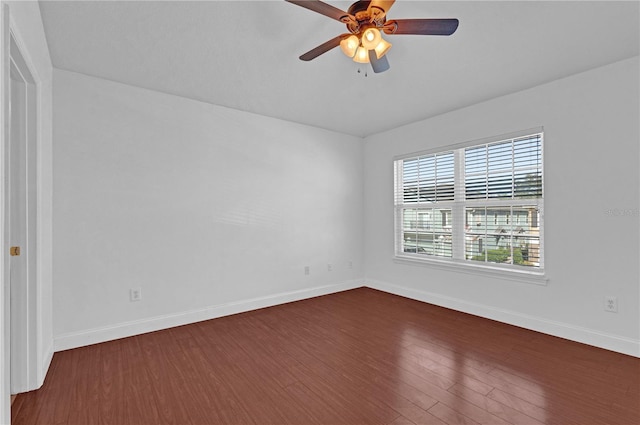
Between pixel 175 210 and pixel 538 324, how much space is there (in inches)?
161

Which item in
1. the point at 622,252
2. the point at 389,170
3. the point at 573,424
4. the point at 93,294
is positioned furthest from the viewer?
the point at 389,170

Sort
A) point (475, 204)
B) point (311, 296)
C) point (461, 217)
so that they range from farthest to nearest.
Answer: point (311, 296), point (461, 217), point (475, 204)

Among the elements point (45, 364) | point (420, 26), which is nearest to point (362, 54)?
point (420, 26)

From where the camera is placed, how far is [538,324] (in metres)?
3.28

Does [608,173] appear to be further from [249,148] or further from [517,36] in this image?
[249,148]

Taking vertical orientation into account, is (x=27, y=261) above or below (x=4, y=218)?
below

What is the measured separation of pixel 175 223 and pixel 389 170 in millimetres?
3188

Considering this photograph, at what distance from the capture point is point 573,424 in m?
1.85

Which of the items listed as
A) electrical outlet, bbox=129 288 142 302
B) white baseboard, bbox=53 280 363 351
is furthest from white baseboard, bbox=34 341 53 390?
electrical outlet, bbox=129 288 142 302

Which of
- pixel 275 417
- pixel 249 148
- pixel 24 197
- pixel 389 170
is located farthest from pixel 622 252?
pixel 24 197

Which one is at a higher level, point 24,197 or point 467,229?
point 24,197

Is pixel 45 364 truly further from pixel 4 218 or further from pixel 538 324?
pixel 538 324

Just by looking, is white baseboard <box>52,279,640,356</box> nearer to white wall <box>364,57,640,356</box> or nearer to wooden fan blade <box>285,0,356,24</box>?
white wall <box>364,57,640,356</box>

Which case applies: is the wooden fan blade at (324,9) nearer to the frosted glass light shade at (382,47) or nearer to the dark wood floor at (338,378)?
the frosted glass light shade at (382,47)
